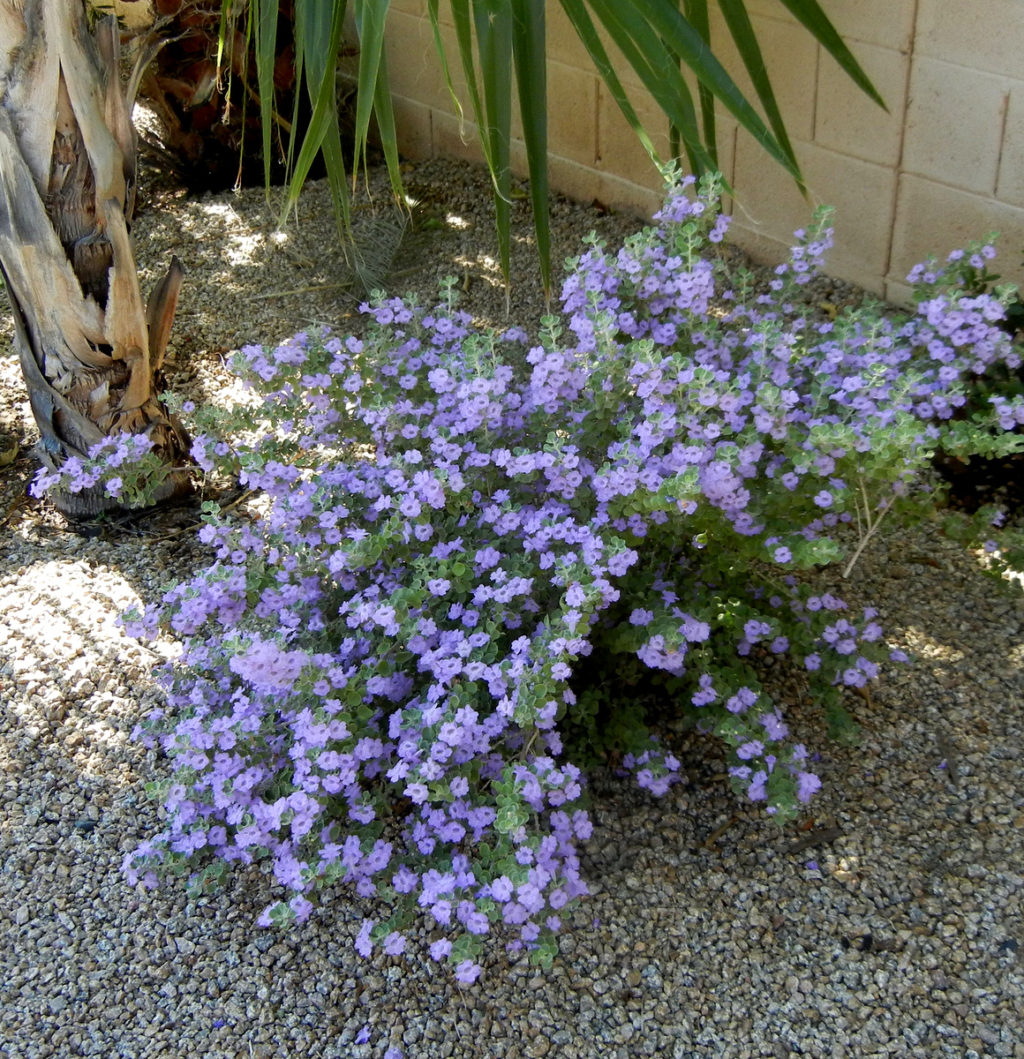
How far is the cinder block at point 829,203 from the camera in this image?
3.10 metres

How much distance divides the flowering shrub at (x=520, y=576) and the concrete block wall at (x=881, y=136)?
99cm

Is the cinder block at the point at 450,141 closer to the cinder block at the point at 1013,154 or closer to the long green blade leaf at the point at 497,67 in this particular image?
the cinder block at the point at 1013,154

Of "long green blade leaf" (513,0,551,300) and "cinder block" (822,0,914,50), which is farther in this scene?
"cinder block" (822,0,914,50)

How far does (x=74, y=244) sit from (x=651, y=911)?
5.50ft

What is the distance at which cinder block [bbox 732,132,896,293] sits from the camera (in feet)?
10.2

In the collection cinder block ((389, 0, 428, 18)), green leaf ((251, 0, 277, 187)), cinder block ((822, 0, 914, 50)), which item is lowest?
cinder block ((389, 0, 428, 18))

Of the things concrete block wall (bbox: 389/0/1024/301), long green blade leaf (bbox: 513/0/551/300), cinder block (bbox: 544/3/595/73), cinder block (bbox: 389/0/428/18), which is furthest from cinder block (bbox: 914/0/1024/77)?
cinder block (bbox: 389/0/428/18)

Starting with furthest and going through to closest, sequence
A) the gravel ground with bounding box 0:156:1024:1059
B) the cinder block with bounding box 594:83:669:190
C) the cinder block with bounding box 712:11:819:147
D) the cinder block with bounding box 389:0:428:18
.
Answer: the cinder block with bounding box 389:0:428:18, the cinder block with bounding box 594:83:669:190, the cinder block with bounding box 712:11:819:147, the gravel ground with bounding box 0:156:1024:1059

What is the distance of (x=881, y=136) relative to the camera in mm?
3020

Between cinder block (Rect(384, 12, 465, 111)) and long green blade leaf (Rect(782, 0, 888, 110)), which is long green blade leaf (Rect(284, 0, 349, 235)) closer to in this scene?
long green blade leaf (Rect(782, 0, 888, 110))

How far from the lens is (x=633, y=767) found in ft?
6.38

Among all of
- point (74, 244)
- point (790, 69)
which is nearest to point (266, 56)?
point (74, 244)

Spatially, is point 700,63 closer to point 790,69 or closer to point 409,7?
point 790,69

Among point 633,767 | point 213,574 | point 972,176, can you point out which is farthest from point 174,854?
point 972,176
